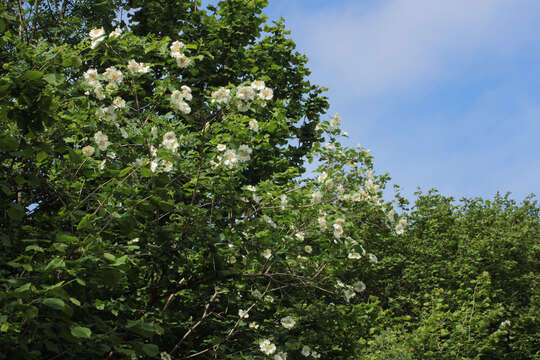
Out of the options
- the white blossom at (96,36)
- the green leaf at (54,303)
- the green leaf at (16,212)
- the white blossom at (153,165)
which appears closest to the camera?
the green leaf at (54,303)

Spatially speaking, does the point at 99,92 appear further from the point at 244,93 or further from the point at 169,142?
the point at 244,93

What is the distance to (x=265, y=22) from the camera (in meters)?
9.38

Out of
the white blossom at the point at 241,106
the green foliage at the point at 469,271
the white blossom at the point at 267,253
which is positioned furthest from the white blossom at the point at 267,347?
the green foliage at the point at 469,271

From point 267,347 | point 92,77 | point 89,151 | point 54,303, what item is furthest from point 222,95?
point 267,347

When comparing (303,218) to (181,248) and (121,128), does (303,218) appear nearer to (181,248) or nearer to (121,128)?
(181,248)

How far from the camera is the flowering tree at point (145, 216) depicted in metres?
2.81

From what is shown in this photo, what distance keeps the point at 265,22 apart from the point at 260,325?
253 inches

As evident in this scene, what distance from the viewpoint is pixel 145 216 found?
10.9 ft

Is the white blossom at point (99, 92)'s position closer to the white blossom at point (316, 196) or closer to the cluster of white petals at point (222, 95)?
the cluster of white petals at point (222, 95)

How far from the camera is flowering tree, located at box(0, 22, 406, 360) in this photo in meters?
2.81

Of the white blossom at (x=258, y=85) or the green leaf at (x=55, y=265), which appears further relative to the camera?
the white blossom at (x=258, y=85)

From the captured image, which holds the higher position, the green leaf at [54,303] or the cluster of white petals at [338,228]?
the cluster of white petals at [338,228]

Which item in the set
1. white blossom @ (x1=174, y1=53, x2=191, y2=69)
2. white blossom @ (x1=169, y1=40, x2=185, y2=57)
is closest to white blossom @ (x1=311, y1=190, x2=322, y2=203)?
white blossom @ (x1=174, y1=53, x2=191, y2=69)

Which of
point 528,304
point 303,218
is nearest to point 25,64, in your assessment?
point 303,218
